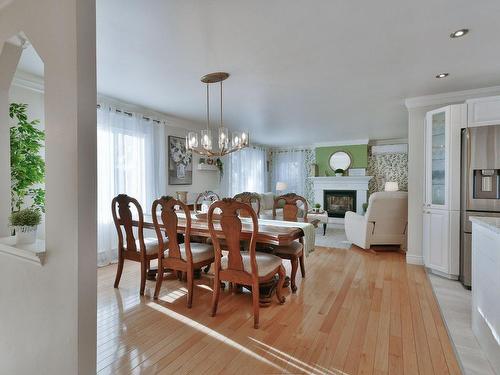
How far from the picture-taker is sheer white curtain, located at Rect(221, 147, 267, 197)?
245 inches

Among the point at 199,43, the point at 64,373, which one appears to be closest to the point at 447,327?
the point at 64,373

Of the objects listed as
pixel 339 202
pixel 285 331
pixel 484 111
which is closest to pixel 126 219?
pixel 285 331

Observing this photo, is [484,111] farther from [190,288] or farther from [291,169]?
[291,169]

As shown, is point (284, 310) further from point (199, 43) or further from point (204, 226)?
point (199, 43)

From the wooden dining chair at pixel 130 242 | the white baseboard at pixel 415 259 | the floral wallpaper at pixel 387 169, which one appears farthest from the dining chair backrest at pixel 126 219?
the floral wallpaper at pixel 387 169

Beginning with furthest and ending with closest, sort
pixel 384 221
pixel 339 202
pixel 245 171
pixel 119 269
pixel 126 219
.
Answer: pixel 339 202, pixel 245 171, pixel 384 221, pixel 119 269, pixel 126 219

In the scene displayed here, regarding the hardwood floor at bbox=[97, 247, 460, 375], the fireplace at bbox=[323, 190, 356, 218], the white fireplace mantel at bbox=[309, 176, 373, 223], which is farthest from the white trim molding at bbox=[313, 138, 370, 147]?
the hardwood floor at bbox=[97, 247, 460, 375]

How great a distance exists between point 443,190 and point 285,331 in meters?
2.64

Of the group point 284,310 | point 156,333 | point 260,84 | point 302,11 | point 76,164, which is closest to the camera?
point 76,164

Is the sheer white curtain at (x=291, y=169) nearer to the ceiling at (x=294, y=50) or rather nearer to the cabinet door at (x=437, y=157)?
the ceiling at (x=294, y=50)

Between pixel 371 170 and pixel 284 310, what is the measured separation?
6023 millimetres

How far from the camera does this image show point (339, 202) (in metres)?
7.46

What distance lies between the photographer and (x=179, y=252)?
250 cm

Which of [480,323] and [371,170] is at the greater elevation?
[371,170]
